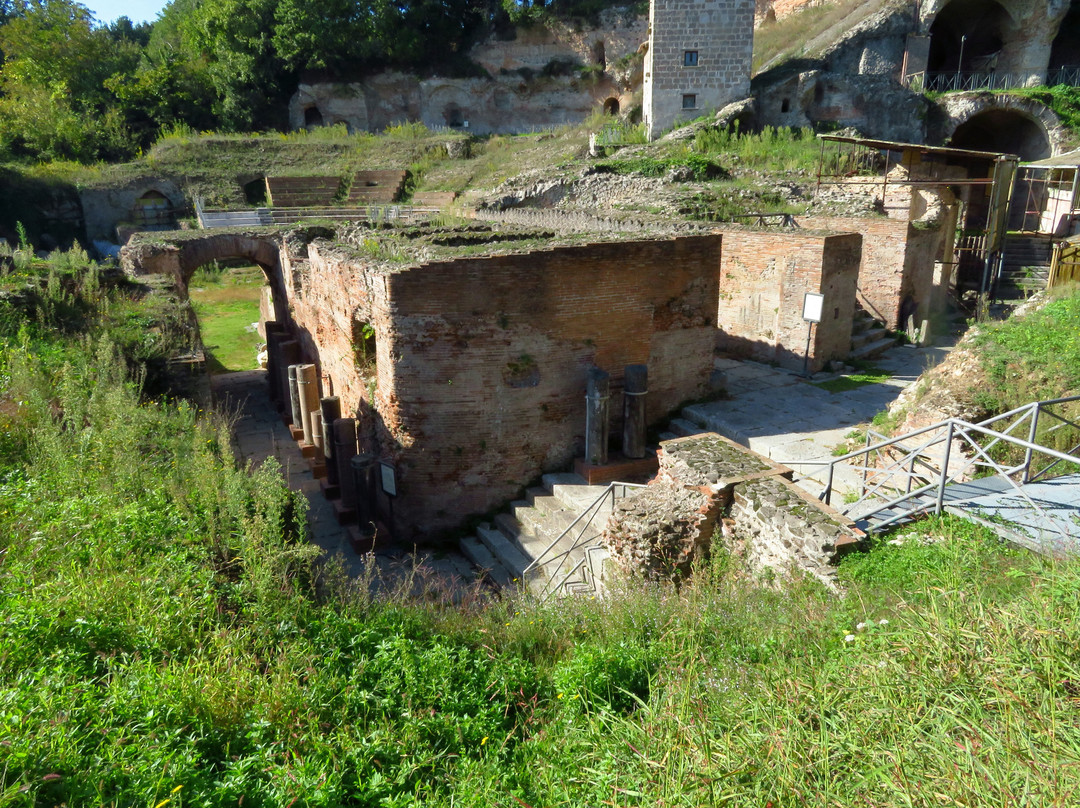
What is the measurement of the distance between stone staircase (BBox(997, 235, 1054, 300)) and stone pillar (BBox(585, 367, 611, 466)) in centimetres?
1298

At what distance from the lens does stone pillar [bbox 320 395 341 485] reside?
9.77 meters

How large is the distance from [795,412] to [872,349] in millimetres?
→ 3879

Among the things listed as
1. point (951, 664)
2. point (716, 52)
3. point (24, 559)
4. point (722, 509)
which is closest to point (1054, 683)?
point (951, 664)

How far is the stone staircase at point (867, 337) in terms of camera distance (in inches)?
499

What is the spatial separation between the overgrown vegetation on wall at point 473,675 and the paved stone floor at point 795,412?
11.6ft

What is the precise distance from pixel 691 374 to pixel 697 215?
22.6 ft

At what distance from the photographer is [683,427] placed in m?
9.66

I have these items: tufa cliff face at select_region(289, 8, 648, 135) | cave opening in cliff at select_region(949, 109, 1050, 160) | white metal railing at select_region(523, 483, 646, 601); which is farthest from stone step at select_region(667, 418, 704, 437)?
tufa cliff face at select_region(289, 8, 648, 135)

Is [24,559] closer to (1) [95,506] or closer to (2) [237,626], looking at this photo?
(1) [95,506]

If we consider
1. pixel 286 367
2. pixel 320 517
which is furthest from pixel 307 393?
pixel 320 517

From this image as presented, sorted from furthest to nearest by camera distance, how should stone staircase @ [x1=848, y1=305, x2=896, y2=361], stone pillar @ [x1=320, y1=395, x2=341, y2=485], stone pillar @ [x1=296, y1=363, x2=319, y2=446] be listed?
stone staircase @ [x1=848, y1=305, x2=896, y2=361], stone pillar @ [x1=296, y1=363, x2=319, y2=446], stone pillar @ [x1=320, y1=395, x2=341, y2=485]

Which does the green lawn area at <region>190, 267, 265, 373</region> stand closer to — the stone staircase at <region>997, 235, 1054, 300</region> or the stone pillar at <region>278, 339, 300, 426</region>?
the stone pillar at <region>278, 339, 300, 426</region>

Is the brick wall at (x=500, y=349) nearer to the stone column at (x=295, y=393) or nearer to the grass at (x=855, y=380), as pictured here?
the stone column at (x=295, y=393)

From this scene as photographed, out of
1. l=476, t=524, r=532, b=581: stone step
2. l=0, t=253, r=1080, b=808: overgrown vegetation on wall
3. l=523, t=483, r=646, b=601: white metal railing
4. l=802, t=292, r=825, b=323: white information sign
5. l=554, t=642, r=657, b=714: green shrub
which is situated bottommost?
l=476, t=524, r=532, b=581: stone step
